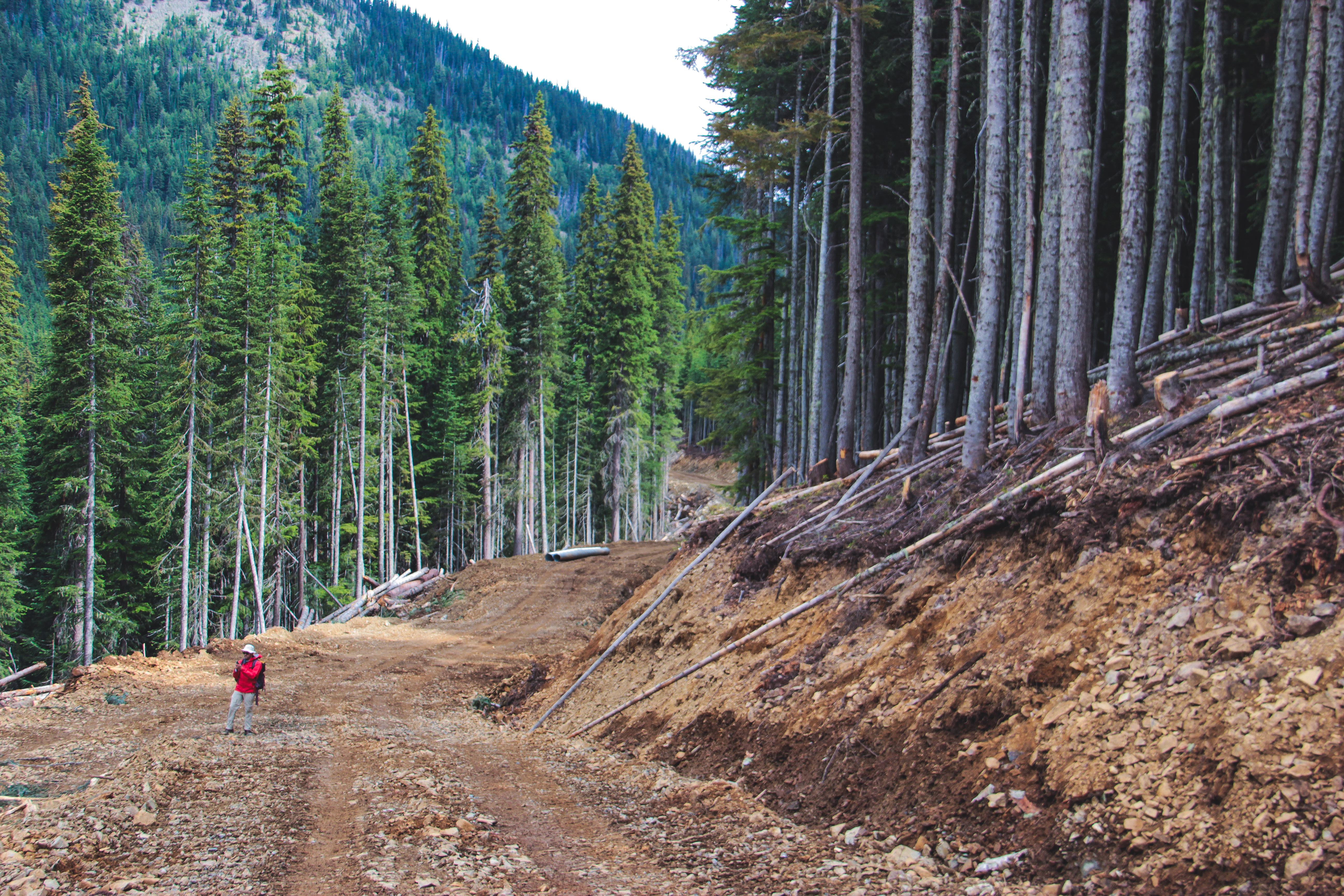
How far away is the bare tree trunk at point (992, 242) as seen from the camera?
9.79 m

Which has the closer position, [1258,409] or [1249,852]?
[1249,852]

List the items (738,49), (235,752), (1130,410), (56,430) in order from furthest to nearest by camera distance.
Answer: (56,430), (738,49), (235,752), (1130,410)

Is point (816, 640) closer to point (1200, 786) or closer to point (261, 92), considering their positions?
point (1200, 786)

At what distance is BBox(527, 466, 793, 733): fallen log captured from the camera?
1179 cm

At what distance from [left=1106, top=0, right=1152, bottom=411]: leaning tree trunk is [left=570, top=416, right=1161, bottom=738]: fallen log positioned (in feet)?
3.95

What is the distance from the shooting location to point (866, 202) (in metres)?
19.4

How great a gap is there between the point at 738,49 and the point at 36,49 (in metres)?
231

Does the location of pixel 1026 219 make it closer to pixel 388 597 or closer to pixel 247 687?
pixel 247 687

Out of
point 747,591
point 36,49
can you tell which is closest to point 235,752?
point 747,591

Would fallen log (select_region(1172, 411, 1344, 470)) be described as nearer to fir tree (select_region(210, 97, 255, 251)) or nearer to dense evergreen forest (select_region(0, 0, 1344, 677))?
dense evergreen forest (select_region(0, 0, 1344, 677))

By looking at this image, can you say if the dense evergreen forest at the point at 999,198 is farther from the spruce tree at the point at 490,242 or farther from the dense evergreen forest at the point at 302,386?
the spruce tree at the point at 490,242

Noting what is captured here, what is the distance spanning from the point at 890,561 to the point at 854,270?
25.3ft

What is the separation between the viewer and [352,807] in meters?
7.53

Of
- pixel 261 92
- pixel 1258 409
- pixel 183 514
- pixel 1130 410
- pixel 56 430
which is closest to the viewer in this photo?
pixel 1258 409
